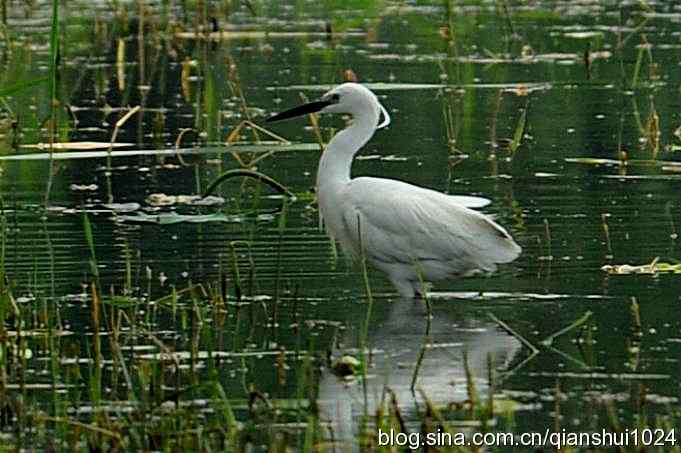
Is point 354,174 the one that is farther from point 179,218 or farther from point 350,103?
point 350,103

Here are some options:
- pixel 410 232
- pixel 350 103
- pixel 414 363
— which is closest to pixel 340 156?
pixel 350 103

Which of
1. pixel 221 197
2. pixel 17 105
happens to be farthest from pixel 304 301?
pixel 17 105

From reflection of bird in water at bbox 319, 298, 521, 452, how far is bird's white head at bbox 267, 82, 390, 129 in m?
1.06

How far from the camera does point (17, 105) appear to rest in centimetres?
1490

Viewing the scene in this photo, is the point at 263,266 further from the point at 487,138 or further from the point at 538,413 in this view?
the point at 487,138

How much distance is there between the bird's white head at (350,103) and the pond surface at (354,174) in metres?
0.65

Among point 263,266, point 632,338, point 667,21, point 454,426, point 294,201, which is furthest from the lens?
point 667,21

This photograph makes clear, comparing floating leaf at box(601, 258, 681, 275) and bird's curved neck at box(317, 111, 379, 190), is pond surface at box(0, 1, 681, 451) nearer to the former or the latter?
floating leaf at box(601, 258, 681, 275)

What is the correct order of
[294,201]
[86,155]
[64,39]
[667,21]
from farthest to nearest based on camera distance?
[667,21] → [64,39] → [86,155] → [294,201]

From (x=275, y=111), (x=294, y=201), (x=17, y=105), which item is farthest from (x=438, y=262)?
(x=17, y=105)

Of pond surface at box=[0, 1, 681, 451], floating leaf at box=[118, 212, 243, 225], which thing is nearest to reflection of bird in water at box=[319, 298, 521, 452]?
pond surface at box=[0, 1, 681, 451]

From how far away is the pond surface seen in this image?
279 inches

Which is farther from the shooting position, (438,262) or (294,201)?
(294,201)

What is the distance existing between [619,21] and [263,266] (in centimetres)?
1097
